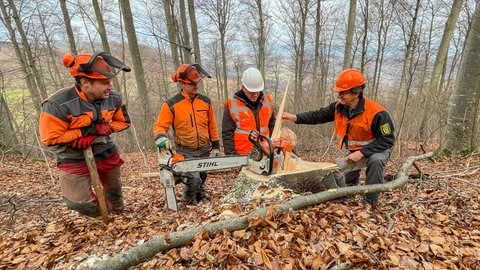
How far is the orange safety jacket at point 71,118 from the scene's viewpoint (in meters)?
2.79

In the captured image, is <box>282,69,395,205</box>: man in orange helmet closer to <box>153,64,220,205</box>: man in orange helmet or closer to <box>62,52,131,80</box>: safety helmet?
<box>153,64,220,205</box>: man in orange helmet

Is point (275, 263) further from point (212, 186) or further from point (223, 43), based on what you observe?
point (223, 43)

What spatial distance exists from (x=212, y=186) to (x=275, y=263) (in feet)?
13.7

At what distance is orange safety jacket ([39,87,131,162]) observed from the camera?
2.79 meters

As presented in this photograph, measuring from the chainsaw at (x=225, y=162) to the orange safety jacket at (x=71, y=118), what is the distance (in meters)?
0.74

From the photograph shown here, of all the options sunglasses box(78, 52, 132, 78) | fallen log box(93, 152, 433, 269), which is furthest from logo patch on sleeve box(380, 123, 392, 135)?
sunglasses box(78, 52, 132, 78)

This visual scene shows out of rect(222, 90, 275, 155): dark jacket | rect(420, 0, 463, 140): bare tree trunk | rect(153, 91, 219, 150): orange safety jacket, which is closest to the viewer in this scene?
rect(153, 91, 219, 150): orange safety jacket

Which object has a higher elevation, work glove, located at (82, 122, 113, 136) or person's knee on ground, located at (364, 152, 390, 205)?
work glove, located at (82, 122, 113, 136)

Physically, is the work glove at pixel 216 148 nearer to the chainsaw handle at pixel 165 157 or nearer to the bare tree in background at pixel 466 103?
the chainsaw handle at pixel 165 157

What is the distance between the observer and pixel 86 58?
2.85 m

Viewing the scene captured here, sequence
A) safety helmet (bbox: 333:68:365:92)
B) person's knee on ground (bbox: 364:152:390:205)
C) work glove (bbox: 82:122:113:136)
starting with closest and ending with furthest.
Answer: work glove (bbox: 82:122:113:136) < person's knee on ground (bbox: 364:152:390:205) < safety helmet (bbox: 333:68:365:92)

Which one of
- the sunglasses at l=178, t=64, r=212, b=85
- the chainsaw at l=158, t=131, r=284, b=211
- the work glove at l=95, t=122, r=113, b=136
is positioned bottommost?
the chainsaw at l=158, t=131, r=284, b=211

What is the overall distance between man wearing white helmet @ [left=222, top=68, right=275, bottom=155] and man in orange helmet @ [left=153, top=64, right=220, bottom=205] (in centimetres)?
31

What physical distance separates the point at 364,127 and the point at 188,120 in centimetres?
236
